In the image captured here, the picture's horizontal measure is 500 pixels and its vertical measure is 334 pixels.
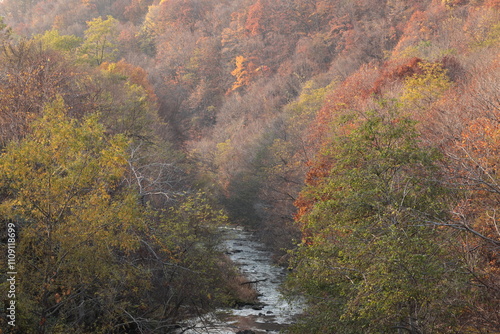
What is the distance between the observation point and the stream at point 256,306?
20.6 metres

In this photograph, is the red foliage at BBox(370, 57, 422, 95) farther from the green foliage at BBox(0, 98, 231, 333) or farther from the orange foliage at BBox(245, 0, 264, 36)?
the orange foliage at BBox(245, 0, 264, 36)

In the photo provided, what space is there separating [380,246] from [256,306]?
614 inches


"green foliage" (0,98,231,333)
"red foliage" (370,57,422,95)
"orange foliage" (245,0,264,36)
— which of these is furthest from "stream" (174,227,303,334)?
"orange foliage" (245,0,264,36)

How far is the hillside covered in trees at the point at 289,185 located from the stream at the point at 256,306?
107 cm

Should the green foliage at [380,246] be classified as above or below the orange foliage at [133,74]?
below

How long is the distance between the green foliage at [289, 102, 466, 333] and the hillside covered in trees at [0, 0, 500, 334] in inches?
3.3

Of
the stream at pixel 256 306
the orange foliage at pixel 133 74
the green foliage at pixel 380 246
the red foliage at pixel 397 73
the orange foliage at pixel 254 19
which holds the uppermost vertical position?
the orange foliage at pixel 254 19

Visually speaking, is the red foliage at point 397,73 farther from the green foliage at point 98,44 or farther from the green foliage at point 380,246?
the green foliage at point 98,44

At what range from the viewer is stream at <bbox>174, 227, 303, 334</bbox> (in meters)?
20.6

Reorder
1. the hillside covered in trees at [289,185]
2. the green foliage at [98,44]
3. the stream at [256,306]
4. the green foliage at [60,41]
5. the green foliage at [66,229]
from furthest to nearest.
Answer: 1. the green foliage at [98,44]
2. the green foliage at [60,41]
3. the stream at [256,306]
4. the green foliage at [66,229]
5. the hillside covered in trees at [289,185]

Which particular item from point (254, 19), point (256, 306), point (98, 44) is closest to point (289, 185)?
point (256, 306)

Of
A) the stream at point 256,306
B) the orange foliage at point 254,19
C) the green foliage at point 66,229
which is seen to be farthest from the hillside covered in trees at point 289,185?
the orange foliage at point 254,19

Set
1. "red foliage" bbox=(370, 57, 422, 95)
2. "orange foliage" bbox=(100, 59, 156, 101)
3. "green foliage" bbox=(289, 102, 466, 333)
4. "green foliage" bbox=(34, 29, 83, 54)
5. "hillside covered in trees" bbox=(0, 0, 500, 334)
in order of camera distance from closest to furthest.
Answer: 1. "green foliage" bbox=(289, 102, 466, 333)
2. "hillside covered in trees" bbox=(0, 0, 500, 334)
3. "red foliage" bbox=(370, 57, 422, 95)
4. "green foliage" bbox=(34, 29, 83, 54)
5. "orange foliage" bbox=(100, 59, 156, 101)

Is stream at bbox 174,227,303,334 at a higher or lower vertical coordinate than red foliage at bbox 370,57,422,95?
lower
